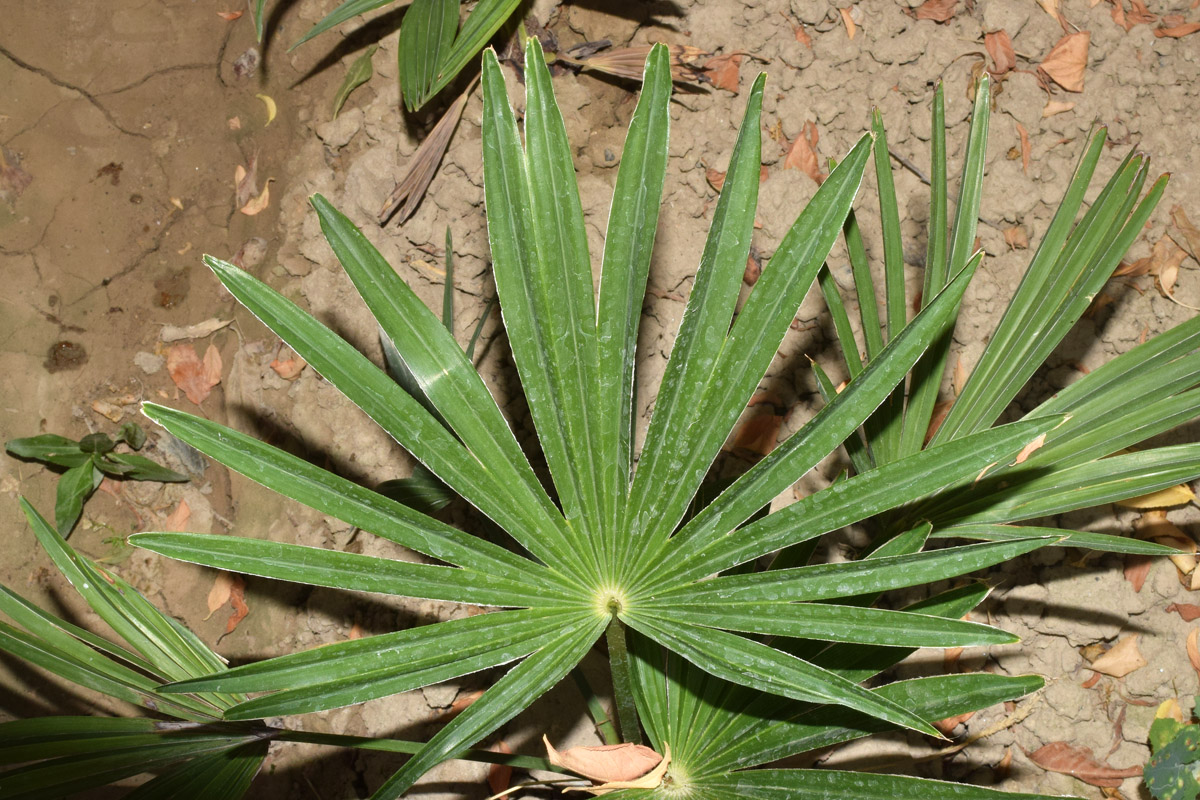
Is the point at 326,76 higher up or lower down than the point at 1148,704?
higher up

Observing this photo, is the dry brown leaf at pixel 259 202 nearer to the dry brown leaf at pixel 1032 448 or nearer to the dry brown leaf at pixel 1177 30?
the dry brown leaf at pixel 1032 448

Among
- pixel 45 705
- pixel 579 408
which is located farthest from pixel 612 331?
pixel 45 705

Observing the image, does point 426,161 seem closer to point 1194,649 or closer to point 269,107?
point 269,107

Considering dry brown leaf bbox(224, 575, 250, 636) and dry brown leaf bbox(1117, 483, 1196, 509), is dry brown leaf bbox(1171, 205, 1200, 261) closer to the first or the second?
dry brown leaf bbox(1117, 483, 1196, 509)

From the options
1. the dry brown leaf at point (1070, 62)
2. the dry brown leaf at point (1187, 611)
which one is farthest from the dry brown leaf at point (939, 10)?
the dry brown leaf at point (1187, 611)

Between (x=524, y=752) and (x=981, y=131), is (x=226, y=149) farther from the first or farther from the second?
(x=981, y=131)

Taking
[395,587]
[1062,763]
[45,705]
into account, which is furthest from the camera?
[45,705]

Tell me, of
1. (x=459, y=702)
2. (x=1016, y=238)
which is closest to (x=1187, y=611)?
(x=1016, y=238)
